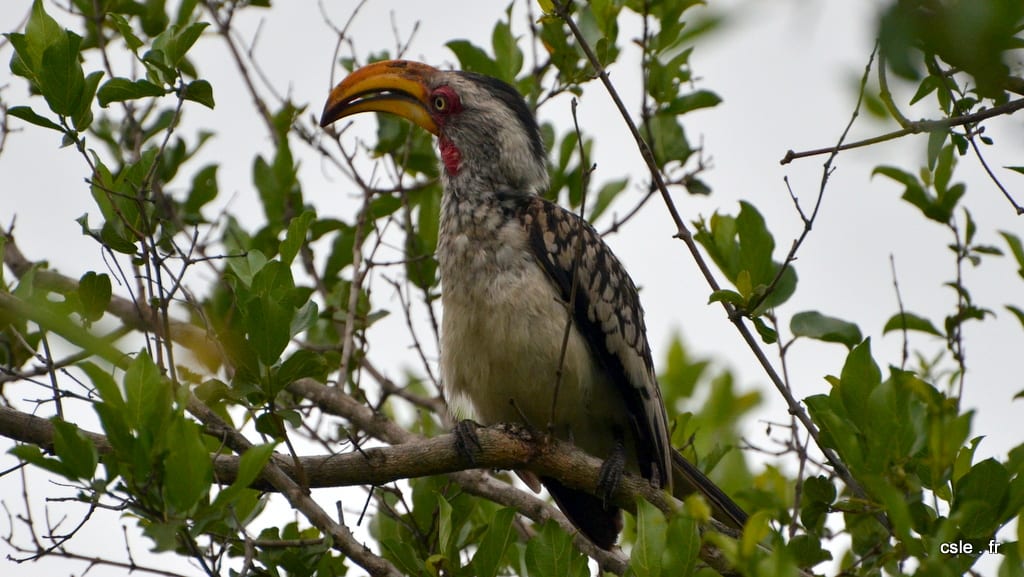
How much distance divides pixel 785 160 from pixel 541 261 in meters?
1.59

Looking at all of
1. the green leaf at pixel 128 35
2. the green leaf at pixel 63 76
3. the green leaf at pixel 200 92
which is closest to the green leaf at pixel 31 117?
the green leaf at pixel 63 76

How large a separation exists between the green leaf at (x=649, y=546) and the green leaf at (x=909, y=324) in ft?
5.09

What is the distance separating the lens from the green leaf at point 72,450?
2.62 metres

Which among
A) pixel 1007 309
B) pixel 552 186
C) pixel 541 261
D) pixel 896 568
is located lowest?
pixel 896 568

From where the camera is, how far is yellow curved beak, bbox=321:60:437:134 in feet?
15.9

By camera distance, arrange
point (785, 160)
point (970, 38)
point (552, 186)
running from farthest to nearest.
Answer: point (552, 186) → point (785, 160) → point (970, 38)

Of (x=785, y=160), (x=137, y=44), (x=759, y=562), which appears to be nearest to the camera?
(x=759, y=562)

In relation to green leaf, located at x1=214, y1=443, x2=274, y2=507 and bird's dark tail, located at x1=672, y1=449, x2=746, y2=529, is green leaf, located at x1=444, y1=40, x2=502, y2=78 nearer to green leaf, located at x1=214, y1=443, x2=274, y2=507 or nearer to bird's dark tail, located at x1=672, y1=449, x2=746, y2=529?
bird's dark tail, located at x1=672, y1=449, x2=746, y2=529

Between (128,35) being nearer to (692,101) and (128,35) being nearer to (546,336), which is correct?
(546,336)

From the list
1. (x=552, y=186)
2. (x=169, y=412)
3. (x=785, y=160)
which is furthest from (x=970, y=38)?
(x=552, y=186)

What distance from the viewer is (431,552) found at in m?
3.94

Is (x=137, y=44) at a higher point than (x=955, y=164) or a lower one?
higher

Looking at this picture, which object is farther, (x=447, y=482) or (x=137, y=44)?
(x=447, y=482)

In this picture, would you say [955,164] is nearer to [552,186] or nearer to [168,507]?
[552,186]
